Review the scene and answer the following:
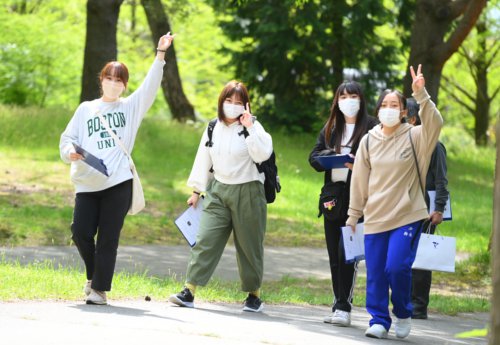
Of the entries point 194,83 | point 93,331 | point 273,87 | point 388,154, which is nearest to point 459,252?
point 388,154

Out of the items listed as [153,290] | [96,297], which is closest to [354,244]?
[153,290]

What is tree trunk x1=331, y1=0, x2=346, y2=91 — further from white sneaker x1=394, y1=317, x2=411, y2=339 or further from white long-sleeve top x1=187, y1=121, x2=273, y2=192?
white sneaker x1=394, y1=317, x2=411, y2=339

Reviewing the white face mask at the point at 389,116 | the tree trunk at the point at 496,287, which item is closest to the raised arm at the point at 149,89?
the white face mask at the point at 389,116

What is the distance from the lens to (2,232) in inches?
539

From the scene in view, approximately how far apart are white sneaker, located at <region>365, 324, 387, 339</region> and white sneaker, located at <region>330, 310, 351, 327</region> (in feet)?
1.96

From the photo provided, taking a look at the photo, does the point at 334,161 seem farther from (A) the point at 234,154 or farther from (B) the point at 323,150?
(A) the point at 234,154

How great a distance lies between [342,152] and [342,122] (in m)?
0.27

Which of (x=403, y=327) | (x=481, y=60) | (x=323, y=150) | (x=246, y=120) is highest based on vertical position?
(x=481, y=60)

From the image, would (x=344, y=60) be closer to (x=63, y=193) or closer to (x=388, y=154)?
(x=63, y=193)

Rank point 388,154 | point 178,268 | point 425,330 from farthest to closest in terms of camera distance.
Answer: point 178,268 < point 425,330 < point 388,154

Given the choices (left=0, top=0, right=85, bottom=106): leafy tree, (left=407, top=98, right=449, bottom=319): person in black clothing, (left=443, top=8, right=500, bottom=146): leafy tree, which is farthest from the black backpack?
(left=443, top=8, right=500, bottom=146): leafy tree

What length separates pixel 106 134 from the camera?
8836mm

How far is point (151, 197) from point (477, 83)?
22.5m

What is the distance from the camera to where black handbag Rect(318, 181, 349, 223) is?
8.91 metres
